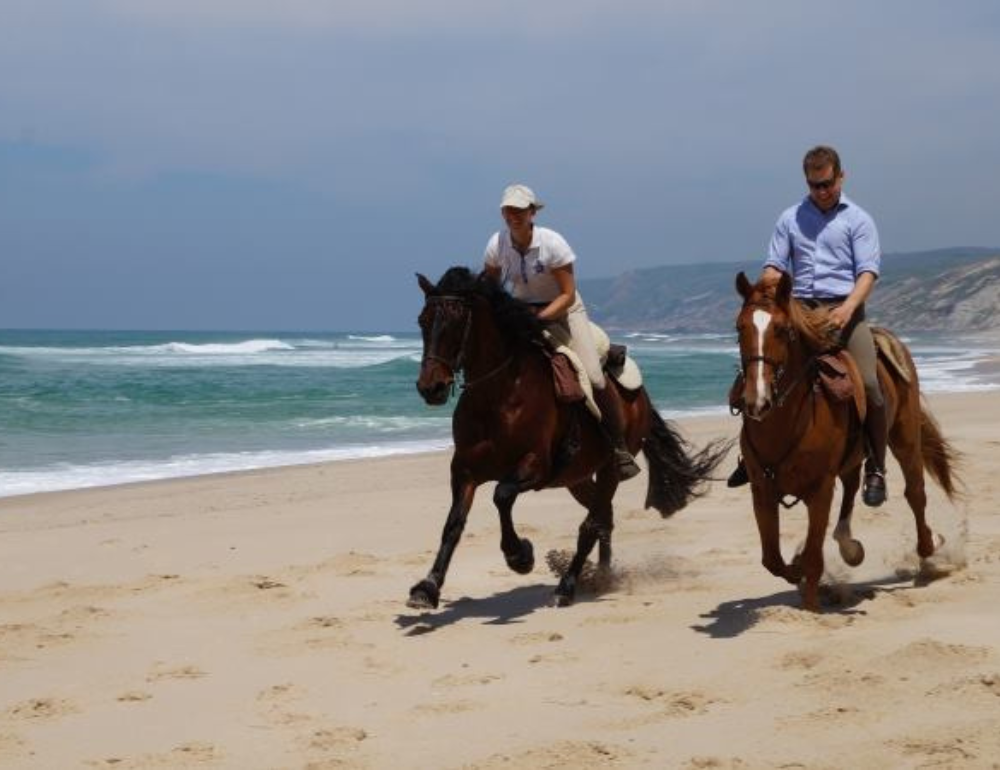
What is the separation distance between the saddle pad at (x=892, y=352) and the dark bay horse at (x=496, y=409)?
1646 mm

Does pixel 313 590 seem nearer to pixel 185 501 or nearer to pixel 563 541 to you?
pixel 563 541

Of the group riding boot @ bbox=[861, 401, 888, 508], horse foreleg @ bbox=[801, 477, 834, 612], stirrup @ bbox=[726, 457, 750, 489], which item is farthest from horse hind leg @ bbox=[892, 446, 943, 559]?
horse foreleg @ bbox=[801, 477, 834, 612]

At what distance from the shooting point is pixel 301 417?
24750 mm

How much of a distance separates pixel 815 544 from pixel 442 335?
82.1 inches

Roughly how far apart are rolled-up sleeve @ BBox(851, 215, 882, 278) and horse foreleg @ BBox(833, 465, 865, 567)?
1.08m

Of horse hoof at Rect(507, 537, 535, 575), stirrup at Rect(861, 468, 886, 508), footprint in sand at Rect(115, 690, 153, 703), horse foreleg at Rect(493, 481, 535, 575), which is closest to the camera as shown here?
footprint in sand at Rect(115, 690, 153, 703)

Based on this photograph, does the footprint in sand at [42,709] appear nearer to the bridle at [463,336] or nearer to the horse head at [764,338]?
the bridle at [463,336]

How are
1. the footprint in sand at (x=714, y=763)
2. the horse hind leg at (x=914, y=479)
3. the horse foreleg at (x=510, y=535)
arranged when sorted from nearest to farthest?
1. the footprint in sand at (x=714, y=763)
2. the horse foreleg at (x=510, y=535)
3. the horse hind leg at (x=914, y=479)

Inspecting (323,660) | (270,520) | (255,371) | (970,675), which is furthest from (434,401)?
(255,371)

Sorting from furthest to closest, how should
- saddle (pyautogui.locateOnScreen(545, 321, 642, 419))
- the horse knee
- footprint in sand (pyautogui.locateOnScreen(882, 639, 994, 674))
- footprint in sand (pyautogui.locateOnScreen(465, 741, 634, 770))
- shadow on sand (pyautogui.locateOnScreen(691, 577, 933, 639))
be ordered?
1. saddle (pyautogui.locateOnScreen(545, 321, 642, 419))
2. the horse knee
3. shadow on sand (pyautogui.locateOnScreen(691, 577, 933, 639))
4. footprint in sand (pyautogui.locateOnScreen(882, 639, 994, 674))
5. footprint in sand (pyautogui.locateOnScreen(465, 741, 634, 770))

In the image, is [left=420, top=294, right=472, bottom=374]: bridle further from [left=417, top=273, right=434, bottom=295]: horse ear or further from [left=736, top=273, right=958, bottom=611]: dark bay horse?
[left=736, top=273, right=958, bottom=611]: dark bay horse

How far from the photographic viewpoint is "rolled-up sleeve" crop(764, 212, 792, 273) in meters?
6.88

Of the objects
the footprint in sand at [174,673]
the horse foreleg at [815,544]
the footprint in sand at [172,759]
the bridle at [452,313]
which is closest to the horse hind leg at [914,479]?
the horse foreleg at [815,544]

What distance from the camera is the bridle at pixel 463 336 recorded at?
6.64 m
